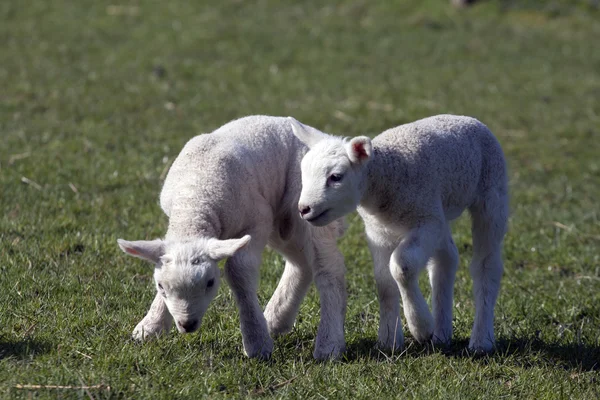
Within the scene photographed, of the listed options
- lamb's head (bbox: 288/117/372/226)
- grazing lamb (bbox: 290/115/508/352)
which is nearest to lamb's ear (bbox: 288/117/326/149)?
grazing lamb (bbox: 290/115/508/352)

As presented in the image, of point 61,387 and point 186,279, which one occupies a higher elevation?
point 186,279

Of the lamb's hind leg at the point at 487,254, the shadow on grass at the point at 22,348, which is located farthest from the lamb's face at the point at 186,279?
the lamb's hind leg at the point at 487,254

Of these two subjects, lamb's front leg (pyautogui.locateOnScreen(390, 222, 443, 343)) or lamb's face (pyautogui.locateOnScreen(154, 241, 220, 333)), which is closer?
lamb's face (pyautogui.locateOnScreen(154, 241, 220, 333))

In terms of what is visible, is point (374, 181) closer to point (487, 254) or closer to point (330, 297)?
point (330, 297)

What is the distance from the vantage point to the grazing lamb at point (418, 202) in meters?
4.89

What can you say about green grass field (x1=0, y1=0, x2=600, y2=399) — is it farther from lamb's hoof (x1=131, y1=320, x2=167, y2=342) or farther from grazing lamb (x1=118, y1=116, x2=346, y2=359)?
grazing lamb (x1=118, y1=116, x2=346, y2=359)

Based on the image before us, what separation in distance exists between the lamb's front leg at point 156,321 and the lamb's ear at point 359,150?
4.38ft

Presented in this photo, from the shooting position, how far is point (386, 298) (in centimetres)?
539

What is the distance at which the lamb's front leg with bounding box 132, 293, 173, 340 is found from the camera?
509 centimetres

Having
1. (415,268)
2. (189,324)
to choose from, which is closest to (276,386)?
(189,324)

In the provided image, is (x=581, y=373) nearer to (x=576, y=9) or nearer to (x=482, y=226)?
(x=482, y=226)

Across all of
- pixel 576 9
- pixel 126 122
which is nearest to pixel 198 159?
pixel 126 122

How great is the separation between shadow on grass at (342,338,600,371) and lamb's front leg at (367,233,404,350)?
80 mm

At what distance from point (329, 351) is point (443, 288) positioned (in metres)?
0.93
